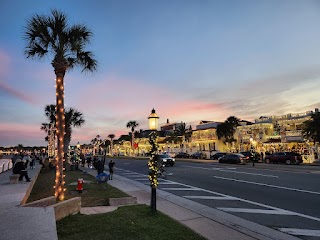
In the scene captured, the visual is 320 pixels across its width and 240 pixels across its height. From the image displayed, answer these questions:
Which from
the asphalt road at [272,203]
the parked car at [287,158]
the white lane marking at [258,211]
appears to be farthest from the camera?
the parked car at [287,158]

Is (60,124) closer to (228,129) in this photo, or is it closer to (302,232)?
(302,232)

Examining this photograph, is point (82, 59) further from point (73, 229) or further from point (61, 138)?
point (73, 229)

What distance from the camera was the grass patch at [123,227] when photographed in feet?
21.3

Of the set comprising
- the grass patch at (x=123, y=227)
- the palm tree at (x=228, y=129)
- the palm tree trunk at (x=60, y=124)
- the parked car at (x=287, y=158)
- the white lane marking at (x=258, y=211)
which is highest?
the palm tree at (x=228, y=129)

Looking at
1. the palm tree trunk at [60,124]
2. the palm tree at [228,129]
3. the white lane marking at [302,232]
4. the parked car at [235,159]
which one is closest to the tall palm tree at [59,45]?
the palm tree trunk at [60,124]

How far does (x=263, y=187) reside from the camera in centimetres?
1484

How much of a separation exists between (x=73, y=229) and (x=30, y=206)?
1864 mm

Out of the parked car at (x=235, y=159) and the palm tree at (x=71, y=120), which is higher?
the palm tree at (x=71, y=120)

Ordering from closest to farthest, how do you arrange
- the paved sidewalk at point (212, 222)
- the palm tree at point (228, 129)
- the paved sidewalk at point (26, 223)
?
the paved sidewalk at point (26, 223)
the paved sidewalk at point (212, 222)
the palm tree at point (228, 129)

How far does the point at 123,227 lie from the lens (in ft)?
23.6

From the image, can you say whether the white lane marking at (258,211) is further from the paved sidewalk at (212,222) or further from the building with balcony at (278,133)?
the building with balcony at (278,133)

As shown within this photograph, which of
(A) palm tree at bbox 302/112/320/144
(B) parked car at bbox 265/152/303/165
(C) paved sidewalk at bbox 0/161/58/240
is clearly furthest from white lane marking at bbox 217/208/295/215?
(A) palm tree at bbox 302/112/320/144

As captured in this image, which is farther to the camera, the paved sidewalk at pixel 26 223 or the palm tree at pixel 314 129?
the palm tree at pixel 314 129

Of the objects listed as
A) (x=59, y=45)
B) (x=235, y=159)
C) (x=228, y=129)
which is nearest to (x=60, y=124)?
(x=59, y=45)
